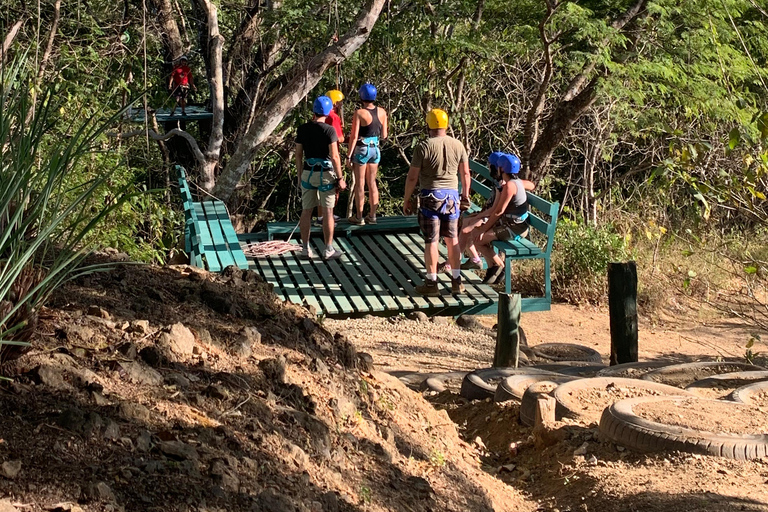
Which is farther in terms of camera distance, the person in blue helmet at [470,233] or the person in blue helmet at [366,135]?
the person in blue helmet at [366,135]

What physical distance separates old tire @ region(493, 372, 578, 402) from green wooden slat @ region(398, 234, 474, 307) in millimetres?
2321

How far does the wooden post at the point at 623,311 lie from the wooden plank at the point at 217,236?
320cm

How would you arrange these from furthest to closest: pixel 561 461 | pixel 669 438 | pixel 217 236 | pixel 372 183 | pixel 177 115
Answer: pixel 177 115
pixel 372 183
pixel 217 236
pixel 561 461
pixel 669 438

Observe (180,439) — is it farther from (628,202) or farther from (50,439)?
(628,202)

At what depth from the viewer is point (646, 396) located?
5484 mm

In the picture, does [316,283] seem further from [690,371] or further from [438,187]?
[690,371]

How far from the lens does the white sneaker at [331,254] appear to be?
10.1m

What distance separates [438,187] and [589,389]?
334cm

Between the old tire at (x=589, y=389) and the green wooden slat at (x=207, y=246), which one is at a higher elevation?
the green wooden slat at (x=207, y=246)

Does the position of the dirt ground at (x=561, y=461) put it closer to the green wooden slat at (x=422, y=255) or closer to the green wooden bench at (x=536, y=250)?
the green wooden slat at (x=422, y=255)

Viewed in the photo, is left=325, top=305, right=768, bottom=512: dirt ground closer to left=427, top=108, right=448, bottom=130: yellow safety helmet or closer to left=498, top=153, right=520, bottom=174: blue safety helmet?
left=498, top=153, right=520, bottom=174: blue safety helmet

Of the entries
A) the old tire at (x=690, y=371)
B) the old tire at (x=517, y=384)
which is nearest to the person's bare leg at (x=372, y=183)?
the old tire at (x=517, y=384)

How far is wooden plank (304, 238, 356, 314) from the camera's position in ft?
28.7

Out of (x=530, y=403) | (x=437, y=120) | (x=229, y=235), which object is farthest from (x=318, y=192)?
(x=530, y=403)
